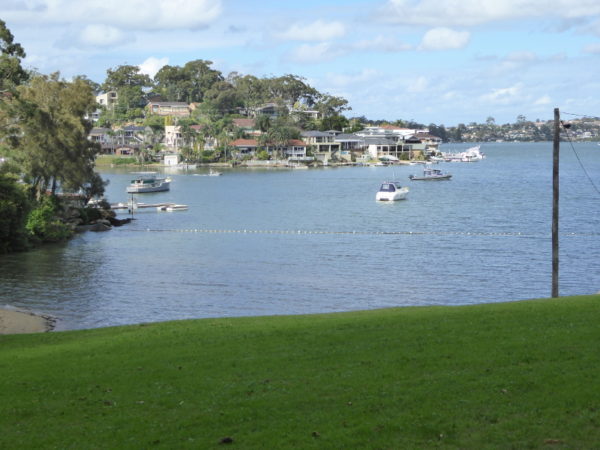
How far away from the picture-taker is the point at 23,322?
27.4 m

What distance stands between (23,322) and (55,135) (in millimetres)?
31396

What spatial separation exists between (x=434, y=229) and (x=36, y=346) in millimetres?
47348

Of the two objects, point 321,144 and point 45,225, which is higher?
point 321,144

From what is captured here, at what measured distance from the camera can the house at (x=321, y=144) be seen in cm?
18350

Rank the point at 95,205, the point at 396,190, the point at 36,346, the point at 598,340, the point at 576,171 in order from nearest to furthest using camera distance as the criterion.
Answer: the point at 598,340
the point at 36,346
the point at 95,205
the point at 396,190
the point at 576,171

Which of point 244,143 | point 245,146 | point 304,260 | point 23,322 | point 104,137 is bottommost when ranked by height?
point 304,260

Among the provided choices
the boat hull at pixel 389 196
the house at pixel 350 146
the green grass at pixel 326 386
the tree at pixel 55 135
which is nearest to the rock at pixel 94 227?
the tree at pixel 55 135

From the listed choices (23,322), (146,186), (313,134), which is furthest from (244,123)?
(23,322)

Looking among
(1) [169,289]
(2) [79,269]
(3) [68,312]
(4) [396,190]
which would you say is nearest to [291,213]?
(4) [396,190]

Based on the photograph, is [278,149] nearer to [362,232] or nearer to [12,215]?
[362,232]

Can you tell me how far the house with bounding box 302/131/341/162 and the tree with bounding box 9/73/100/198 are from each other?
396 ft

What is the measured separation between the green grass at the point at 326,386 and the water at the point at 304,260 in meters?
13.0

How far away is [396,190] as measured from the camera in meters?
89.3

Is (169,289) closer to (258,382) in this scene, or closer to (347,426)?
(258,382)
